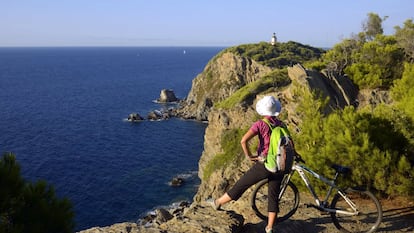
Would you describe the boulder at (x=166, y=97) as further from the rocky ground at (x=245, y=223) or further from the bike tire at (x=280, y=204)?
the rocky ground at (x=245, y=223)

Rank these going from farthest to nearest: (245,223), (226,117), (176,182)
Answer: (176,182), (226,117), (245,223)

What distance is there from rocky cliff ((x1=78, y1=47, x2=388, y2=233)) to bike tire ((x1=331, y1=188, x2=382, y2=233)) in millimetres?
1751

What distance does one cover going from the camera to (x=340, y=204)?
8492 millimetres

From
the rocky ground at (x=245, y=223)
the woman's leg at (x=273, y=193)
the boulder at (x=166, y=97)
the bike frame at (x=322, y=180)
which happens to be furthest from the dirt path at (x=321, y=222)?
the boulder at (x=166, y=97)

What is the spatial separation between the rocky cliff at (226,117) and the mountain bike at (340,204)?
0.85 metres

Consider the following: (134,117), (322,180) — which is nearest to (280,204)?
(322,180)

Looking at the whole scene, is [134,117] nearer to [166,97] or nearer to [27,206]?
[166,97]

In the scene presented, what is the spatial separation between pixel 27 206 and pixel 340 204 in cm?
635

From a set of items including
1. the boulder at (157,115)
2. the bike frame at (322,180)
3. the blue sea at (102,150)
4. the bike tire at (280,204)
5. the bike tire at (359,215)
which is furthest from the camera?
the boulder at (157,115)

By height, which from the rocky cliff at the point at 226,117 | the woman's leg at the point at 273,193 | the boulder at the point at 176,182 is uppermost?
the woman's leg at the point at 273,193

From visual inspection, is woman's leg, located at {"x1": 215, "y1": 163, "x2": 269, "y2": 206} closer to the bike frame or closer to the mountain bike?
the mountain bike

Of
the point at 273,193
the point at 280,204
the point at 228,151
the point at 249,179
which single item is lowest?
the point at 228,151

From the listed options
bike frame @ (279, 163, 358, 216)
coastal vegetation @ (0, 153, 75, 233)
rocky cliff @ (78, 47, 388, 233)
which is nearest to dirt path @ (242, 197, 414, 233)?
rocky cliff @ (78, 47, 388, 233)

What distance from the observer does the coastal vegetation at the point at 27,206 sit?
621 cm
